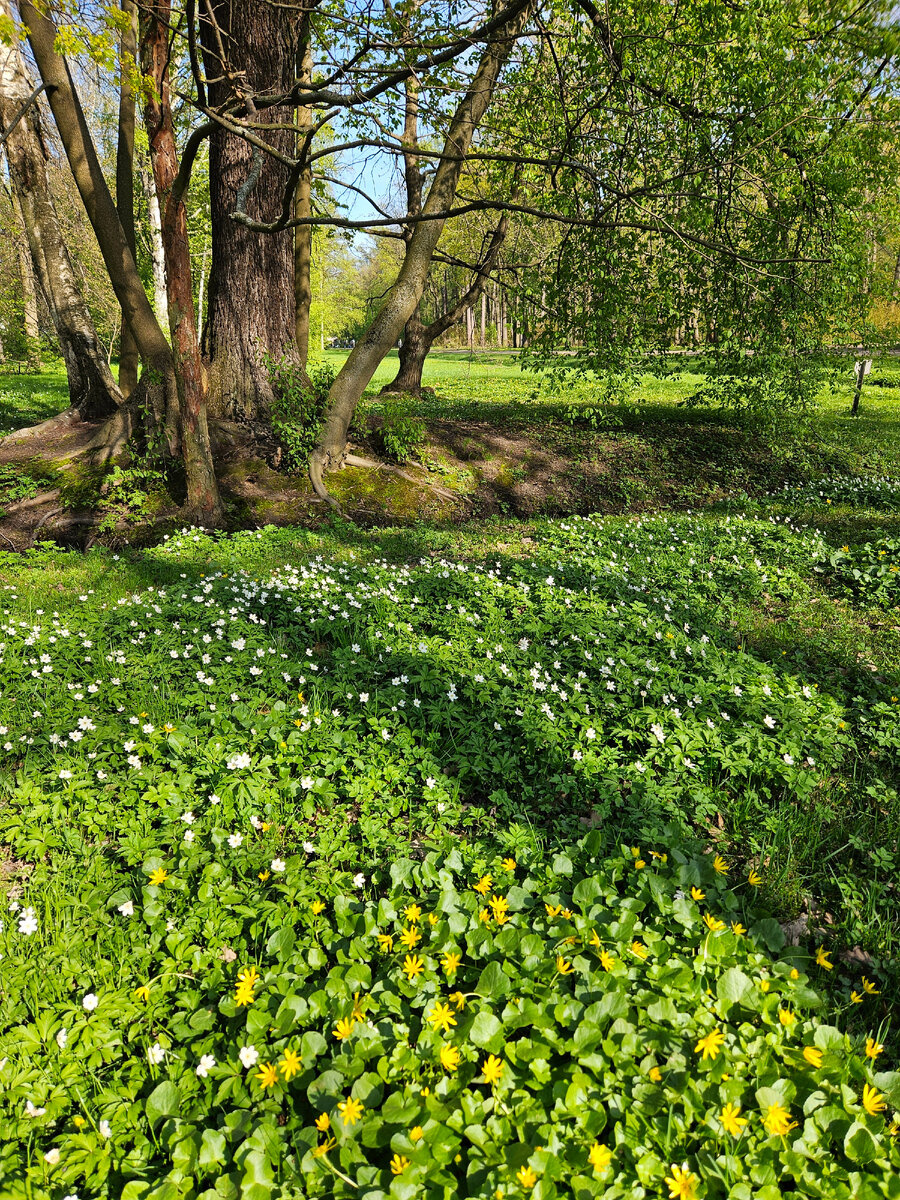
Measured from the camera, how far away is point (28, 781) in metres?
2.89

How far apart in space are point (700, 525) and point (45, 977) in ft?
21.8

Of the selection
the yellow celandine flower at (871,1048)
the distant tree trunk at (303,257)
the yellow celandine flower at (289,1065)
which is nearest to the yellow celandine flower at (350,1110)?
the yellow celandine flower at (289,1065)

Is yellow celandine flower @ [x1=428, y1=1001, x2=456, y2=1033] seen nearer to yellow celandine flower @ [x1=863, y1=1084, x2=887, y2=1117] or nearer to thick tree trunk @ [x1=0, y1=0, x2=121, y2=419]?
yellow celandine flower @ [x1=863, y1=1084, x2=887, y2=1117]

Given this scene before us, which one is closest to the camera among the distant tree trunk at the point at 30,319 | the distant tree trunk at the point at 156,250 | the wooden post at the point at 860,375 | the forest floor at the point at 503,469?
the forest floor at the point at 503,469

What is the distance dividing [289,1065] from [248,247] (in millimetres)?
7474

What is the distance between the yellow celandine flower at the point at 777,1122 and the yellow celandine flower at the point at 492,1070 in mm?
715

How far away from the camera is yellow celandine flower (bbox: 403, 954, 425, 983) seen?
2.12 meters

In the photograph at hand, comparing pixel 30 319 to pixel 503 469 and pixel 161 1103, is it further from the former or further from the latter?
pixel 161 1103

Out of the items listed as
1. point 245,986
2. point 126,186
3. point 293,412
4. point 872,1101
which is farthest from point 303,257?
point 872,1101

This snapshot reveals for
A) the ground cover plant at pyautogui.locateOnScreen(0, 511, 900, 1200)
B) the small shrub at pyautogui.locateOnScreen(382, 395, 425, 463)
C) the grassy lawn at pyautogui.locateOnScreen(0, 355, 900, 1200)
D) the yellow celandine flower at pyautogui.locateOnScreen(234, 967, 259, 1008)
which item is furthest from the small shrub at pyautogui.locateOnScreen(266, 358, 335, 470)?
the yellow celandine flower at pyautogui.locateOnScreen(234, 967, 259, 1008)

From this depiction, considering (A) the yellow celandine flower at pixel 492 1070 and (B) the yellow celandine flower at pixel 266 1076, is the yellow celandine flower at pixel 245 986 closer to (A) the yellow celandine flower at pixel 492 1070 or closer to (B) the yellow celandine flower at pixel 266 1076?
(B) the yellow celandine flower at pixel 266 1076

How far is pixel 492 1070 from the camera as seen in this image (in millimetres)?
1831

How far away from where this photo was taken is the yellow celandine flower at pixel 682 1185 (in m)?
1.59

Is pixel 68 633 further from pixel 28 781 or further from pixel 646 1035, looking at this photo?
pixel 646 1035
